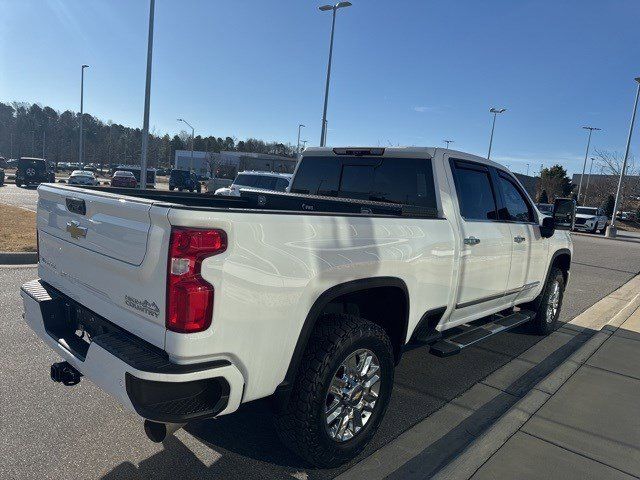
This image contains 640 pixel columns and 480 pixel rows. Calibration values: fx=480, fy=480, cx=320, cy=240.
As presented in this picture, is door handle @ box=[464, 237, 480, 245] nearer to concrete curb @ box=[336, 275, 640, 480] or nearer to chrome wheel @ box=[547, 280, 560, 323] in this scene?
concrete curb @ box=[336, 275, 640, 480]

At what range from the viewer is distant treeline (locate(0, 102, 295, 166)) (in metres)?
100

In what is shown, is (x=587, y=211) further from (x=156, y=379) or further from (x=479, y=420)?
(x=156, y=379)

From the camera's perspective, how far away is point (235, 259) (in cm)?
221

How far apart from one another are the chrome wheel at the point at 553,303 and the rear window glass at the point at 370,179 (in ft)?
9.77

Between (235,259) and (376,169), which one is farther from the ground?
(376,169)

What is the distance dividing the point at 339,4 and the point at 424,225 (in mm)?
19801

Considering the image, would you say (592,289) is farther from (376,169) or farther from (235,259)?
(235,259)

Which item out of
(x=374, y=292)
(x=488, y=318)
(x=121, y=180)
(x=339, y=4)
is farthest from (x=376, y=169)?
(x=121, y=180)

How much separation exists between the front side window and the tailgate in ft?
11.5

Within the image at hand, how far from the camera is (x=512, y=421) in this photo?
3.53m

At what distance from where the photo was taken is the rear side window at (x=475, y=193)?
4.10 meters

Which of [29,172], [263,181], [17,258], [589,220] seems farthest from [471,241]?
[29,172]

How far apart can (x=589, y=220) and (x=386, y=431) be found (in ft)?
106

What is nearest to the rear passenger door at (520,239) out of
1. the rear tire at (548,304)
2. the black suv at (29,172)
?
the rear tire at (548,304)
